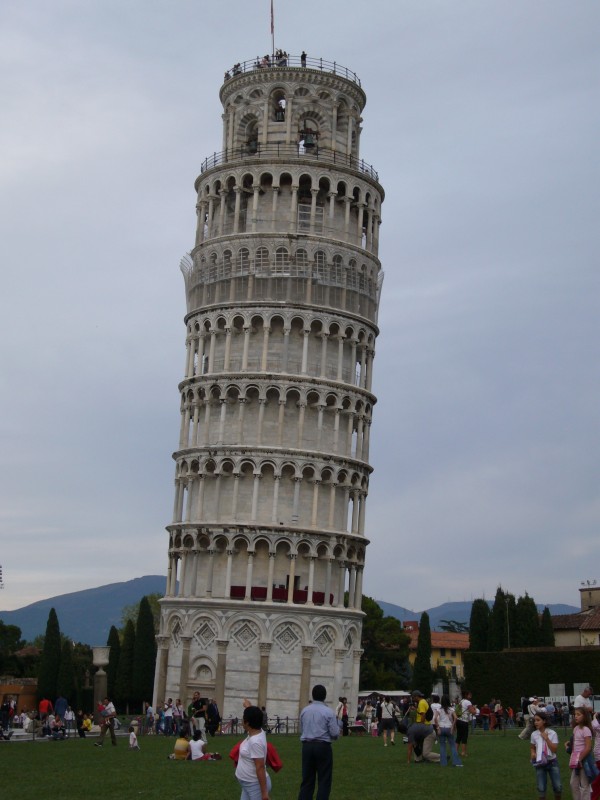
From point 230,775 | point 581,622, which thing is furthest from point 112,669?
point 230,775

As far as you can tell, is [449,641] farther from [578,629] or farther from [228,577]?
[228,577]

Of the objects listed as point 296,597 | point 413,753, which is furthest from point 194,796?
point 296,597

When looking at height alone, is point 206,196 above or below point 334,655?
above

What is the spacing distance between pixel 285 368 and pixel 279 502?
24.2 feet

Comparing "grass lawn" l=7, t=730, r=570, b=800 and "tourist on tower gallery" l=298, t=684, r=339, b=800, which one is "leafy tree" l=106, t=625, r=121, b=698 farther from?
"tourist on tower gallery" l=298, t=684, r=339, b=800

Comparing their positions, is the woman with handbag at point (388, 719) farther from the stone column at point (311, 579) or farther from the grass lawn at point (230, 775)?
the stone column at point (311, 579)

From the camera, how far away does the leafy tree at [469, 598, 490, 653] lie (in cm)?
9519

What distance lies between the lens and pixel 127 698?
85.6 m

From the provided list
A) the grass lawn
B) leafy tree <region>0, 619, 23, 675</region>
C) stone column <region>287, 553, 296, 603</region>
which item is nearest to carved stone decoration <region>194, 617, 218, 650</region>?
stone column <region>287, 553, 296, 603</region>

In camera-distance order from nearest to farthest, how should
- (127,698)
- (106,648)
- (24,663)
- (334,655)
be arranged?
(106,648) → (334,655) → (127,698) → (24,663)

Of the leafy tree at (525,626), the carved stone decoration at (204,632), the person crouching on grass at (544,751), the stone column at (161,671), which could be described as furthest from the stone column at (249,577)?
the person crouching on grass at (544,751)

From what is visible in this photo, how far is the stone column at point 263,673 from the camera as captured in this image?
6281 cm

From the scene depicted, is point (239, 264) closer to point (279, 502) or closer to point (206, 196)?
point (206, 196)

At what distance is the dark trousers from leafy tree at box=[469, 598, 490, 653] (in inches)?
3088
